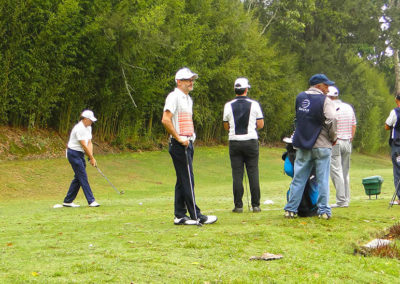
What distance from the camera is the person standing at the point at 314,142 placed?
7379 millimetres

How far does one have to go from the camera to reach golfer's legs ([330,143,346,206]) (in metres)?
9.55

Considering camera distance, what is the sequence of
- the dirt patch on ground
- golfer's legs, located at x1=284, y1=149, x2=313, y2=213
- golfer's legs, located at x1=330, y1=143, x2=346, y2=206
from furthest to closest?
the dirt patch on ground → golfer's legs, located at x1=330, y1=143, x2=346, y2=206 → golfer's legs, located at x1=284, y1=149, x2=313, y2=213

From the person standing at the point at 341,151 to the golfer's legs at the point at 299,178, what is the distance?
7.39 feet

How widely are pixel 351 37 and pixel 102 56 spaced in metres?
32.6

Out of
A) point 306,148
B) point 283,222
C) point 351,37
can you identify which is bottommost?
point 283,222

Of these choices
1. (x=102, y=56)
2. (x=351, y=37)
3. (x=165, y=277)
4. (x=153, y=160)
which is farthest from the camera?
(x=351, y=37)

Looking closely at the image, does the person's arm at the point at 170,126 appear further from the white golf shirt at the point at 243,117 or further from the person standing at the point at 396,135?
the person standing at the point at 396,135

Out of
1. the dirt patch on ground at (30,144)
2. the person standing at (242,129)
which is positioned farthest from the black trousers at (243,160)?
the dirt patch on ground at (30,144)

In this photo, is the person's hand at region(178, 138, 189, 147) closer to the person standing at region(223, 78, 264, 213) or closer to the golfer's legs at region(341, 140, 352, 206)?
the person standing at region(223, 78, 264, 213)

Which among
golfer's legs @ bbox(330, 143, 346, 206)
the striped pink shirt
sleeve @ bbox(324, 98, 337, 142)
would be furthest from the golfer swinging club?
the striped pink shirt

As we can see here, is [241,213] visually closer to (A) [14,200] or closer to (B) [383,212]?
(B) [383,212]

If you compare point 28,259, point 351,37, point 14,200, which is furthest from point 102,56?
point 351,37

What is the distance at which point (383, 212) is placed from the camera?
28.0 feet

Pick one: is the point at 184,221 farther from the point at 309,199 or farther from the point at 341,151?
the point at 341,151
